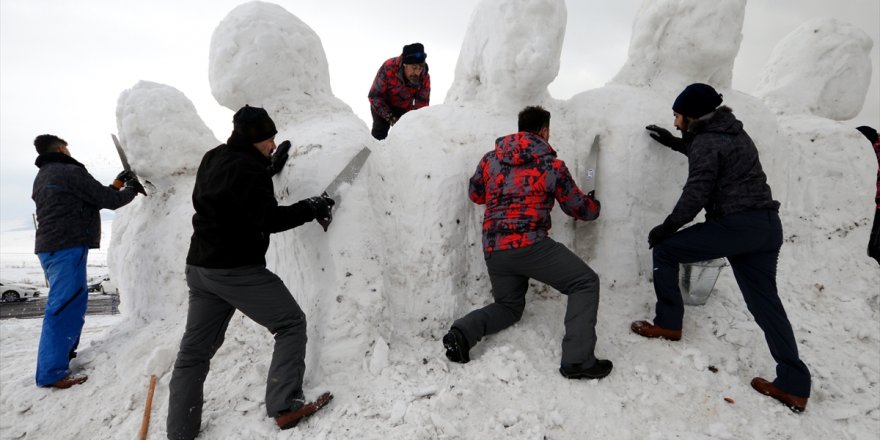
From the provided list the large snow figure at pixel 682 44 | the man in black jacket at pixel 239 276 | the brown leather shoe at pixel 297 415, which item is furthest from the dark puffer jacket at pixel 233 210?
the large snow figure at pixel 682 44

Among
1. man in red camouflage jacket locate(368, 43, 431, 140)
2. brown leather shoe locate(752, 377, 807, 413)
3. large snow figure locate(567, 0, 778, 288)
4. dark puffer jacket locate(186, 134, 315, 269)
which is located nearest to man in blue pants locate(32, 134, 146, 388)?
dark puffer jacket locate(186, 134, 315, 269)

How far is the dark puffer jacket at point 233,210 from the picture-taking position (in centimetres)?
220

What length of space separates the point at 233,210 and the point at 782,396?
341 centimetres

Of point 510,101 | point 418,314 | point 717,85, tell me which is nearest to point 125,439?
point 418,314

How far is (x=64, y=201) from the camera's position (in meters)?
3.31

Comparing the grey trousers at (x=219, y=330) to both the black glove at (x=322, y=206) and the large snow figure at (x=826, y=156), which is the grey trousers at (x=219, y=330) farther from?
the large snow figure at (x=826, y=156)

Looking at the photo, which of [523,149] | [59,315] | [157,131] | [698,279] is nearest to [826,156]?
[698,279]

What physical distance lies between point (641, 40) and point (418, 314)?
3299 millimetres

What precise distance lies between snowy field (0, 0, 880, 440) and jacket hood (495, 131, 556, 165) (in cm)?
51

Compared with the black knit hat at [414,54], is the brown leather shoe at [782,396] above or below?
below

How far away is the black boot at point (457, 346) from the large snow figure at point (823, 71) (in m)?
4.72

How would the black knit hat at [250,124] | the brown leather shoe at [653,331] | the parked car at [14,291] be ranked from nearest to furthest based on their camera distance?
the black knit hat at [250,124] → the brown leather shoe at [653,331] → the parked car at [14,291]

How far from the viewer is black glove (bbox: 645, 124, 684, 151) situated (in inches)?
124

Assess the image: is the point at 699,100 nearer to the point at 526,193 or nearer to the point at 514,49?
the point at 526,193
